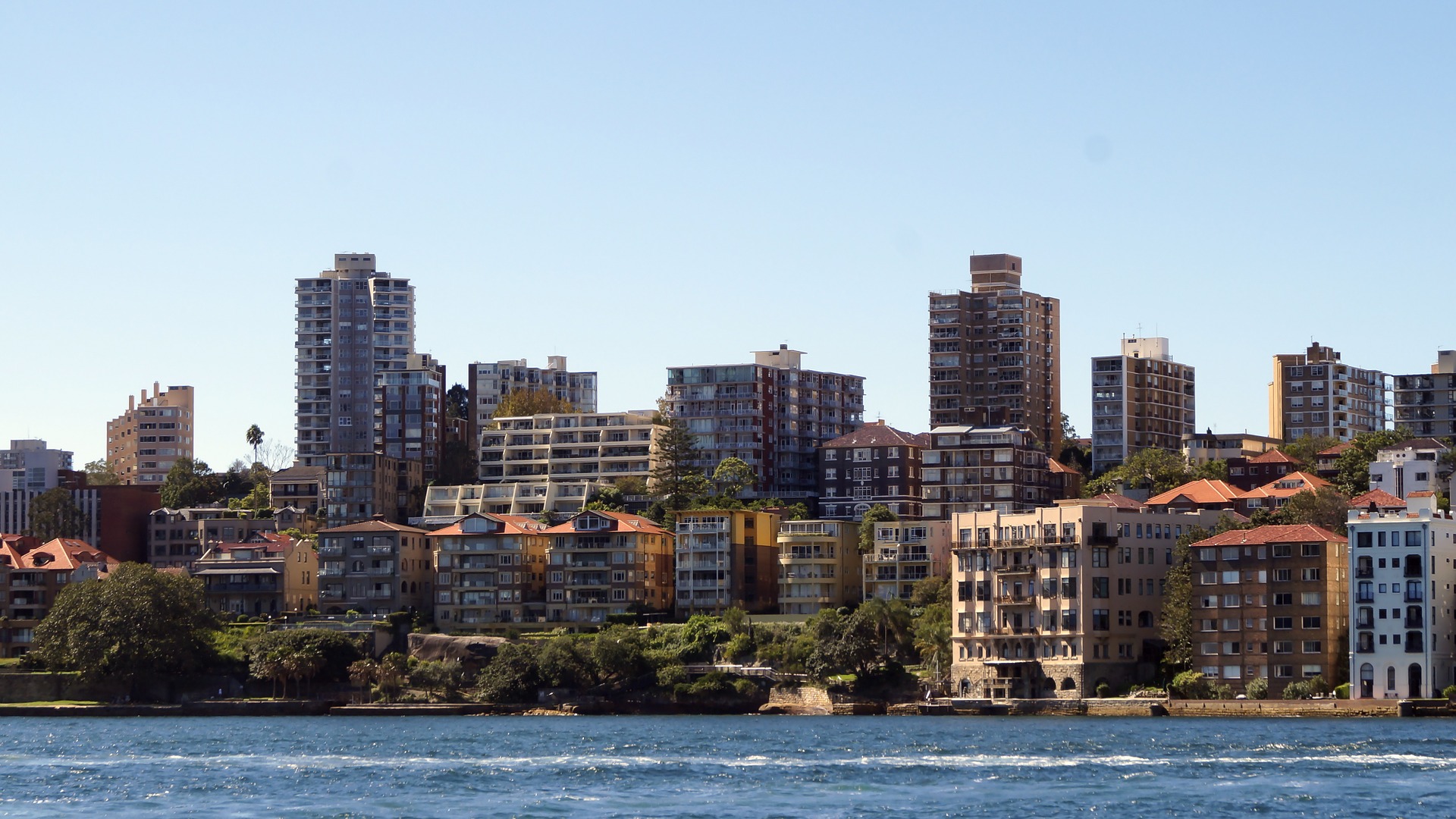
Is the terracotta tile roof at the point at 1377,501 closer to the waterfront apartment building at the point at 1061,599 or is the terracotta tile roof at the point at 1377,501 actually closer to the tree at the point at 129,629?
the waterfront apartment building at the point at 1061,599

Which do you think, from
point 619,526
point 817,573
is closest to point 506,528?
point 619,526

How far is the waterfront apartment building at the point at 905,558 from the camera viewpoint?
172 meters

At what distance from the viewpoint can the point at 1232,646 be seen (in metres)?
139

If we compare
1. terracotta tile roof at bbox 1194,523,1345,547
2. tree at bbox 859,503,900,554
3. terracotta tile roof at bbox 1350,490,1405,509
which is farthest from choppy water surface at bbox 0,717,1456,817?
tree at bbox 859,503,900,554

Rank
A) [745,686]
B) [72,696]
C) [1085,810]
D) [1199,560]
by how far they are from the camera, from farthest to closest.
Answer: [72,696], [745,686], [1199,560], [1085,810]

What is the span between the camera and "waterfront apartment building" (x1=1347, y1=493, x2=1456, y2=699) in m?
133

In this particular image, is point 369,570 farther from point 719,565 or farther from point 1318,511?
point 1318,511

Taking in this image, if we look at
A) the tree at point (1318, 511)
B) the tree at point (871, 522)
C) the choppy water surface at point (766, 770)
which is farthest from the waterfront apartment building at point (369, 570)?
the tree at point (1318, 511)

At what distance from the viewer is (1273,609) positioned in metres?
138

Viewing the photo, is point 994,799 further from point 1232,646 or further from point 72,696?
point 72,696

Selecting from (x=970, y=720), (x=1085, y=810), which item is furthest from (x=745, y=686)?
(x=1085, y=810)

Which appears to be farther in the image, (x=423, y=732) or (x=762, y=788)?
(x=423, y=732)

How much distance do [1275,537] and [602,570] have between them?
60.5 meters

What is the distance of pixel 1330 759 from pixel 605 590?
89522 millimetres
